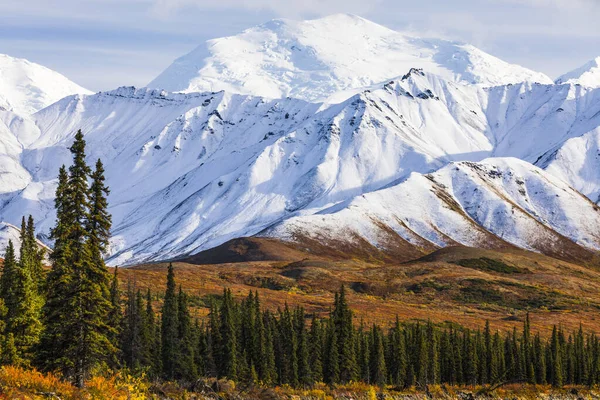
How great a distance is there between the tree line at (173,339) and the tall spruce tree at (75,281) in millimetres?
56

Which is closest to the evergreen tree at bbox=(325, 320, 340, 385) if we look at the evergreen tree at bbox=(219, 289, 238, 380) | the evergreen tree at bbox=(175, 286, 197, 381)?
the evergreen tree at bbox=(219, 289, 238, 380)

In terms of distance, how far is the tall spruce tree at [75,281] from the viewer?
4244cm

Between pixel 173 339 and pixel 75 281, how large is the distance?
41427 millimetres

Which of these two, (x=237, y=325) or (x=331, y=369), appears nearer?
(x=331, y=369)

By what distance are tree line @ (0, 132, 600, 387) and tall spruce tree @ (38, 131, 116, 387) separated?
56mm

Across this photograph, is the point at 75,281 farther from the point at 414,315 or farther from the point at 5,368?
the point at 414,315

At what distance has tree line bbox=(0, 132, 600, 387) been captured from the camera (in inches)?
1687

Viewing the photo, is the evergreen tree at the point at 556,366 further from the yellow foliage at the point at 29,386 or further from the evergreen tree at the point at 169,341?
the yellow foliage at the point at 29,386

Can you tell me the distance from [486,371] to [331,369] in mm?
28777

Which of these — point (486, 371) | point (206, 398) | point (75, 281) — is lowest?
point (486, 371)

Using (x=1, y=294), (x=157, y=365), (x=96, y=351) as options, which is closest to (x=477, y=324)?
(x=157, y=365)

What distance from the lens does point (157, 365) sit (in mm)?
83188

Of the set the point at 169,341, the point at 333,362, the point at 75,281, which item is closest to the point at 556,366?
the point at 333,362

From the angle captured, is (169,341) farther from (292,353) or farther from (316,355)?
(316,355)
